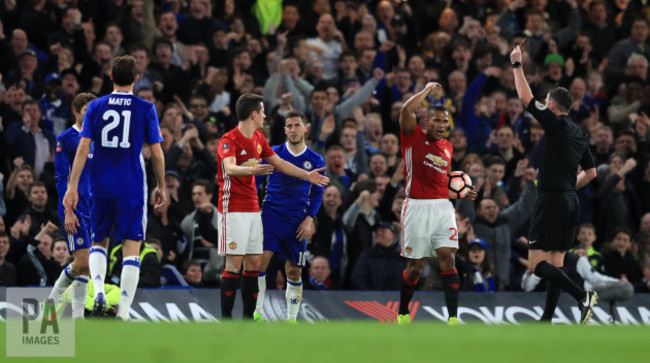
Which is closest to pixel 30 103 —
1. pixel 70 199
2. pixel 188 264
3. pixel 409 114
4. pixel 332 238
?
pixel 188 264

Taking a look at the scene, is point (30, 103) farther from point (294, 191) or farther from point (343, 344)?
point (343, 344)

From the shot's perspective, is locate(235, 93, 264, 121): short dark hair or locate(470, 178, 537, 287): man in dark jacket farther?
locate(470, 178, 537, 287): man in dark jacket

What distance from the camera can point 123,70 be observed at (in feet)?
30.7

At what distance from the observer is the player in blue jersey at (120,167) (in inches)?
366

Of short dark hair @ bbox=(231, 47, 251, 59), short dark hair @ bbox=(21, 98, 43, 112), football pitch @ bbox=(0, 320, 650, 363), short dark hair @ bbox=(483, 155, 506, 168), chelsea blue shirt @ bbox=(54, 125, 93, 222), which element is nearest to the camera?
football pitch @ bbox=(0, 320, 650, 363)

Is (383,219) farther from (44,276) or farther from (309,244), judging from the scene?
(44,276)

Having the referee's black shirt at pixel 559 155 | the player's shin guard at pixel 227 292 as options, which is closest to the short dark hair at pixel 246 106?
the player's shin guard at pixel 227 292

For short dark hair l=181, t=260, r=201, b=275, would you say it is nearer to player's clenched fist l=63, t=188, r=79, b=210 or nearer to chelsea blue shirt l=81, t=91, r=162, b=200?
chelsea blue shirt l=81, t=91, r=162, b=200

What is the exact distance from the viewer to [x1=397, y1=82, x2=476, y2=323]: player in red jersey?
432 inches

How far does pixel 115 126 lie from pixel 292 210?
2.93m

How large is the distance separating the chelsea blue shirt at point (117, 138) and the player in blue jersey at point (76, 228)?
0.73 meters

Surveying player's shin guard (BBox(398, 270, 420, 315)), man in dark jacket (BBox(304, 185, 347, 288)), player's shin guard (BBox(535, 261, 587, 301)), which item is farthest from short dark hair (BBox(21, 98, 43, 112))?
player's shin guard (BBox(535, 261, 587, 301))

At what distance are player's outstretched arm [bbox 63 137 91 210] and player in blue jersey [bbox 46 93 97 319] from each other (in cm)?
71

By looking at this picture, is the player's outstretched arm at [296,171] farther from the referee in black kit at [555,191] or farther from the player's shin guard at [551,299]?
the player's shin guard at [551,299]
